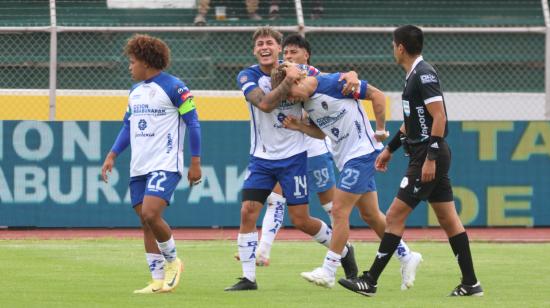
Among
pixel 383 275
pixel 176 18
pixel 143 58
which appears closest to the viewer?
pixel 143 58

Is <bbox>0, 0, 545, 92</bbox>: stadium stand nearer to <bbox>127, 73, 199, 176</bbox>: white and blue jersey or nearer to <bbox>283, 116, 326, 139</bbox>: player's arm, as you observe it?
<bbox>127, 73, 199, 176</bbox>: white and blue jersey

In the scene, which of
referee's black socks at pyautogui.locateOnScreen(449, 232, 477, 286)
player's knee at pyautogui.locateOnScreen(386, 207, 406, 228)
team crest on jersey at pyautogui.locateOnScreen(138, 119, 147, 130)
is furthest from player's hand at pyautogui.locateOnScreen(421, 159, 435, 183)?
team crest on jersey at pyautogui.locateOnScreen(138, 119, 147, 130)

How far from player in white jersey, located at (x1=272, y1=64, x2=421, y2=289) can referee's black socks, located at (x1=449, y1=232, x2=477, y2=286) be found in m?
0.57

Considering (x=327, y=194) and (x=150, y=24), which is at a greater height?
(x=150, y=24)

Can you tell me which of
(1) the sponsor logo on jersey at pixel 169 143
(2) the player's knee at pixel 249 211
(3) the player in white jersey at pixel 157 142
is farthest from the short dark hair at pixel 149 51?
(2) the player's knee at pixel 249 211

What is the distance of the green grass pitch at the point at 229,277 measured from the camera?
8.55 metres

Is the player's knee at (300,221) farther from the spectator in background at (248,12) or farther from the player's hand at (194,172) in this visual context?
the spectator in background at (248,12)

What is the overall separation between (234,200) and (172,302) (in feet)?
24.3

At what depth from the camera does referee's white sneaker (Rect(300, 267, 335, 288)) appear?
29.2ft

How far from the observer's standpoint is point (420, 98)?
8641 mm

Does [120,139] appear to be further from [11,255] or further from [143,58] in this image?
[11,255]

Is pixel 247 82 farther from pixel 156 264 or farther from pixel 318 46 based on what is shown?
pixel 318 46

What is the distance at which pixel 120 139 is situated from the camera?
9555mm

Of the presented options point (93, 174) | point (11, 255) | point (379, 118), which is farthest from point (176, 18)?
point (379, 118)
